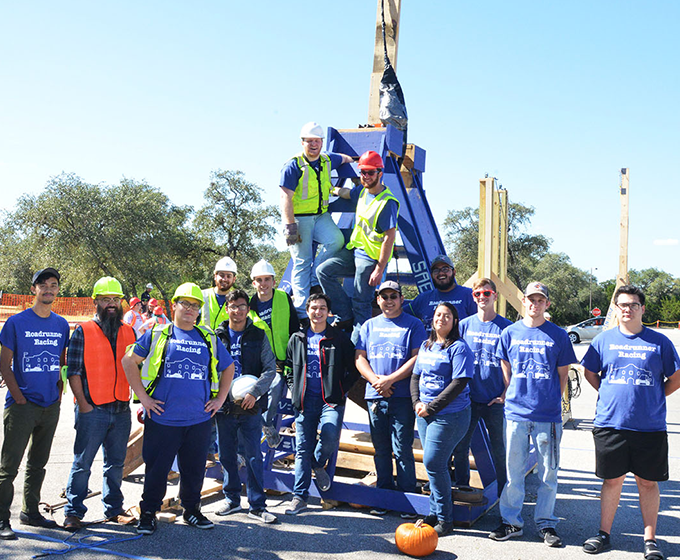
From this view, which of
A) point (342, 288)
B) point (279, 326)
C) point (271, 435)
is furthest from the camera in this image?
point (342, 288)

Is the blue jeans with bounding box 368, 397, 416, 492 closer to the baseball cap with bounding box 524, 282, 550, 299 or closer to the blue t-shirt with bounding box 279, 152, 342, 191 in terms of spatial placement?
the baseball cap with bounding box 524, 282, 550, 299

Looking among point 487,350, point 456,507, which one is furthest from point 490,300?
point 456,507

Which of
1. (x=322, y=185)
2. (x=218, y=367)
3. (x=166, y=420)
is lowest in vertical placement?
(x=166, y=420)

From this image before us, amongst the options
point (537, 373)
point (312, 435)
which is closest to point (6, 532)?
point (312, 435)

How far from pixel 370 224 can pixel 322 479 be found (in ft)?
7.77

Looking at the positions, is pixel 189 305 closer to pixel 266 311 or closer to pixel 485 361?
pixel 266 311

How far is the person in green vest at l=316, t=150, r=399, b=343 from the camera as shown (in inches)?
222

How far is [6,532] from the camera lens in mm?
4559

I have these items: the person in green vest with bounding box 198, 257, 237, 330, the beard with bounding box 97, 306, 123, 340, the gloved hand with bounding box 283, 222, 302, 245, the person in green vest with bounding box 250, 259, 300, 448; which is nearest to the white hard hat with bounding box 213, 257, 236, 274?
the person in green vest with bounding box 198, 257, 237, 330

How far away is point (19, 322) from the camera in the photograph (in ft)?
15.8

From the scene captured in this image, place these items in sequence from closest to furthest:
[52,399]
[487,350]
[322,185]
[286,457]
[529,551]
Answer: [529,551] → [52,399] → [487,350] → [322,185] → [286,457]

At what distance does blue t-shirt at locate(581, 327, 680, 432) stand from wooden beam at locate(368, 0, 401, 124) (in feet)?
12.2

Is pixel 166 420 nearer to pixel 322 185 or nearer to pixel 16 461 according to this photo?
pixel 16 461

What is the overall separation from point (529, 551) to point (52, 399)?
3.91 m
